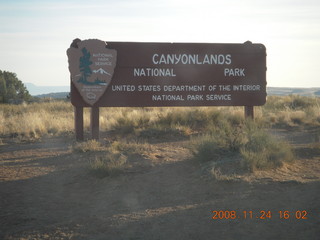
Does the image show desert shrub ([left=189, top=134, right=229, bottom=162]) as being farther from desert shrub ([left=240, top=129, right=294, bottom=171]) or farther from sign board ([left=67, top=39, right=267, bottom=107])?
sign board ([left=67, top=39, right=267, bottom=107])

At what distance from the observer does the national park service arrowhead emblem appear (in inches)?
472

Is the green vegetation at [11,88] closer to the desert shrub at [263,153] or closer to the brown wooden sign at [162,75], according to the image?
the brown wooden sign at [162,75]

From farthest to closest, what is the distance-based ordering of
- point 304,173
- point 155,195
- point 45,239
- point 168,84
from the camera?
point 168,84, point 304,173, point 155,195, point 45,239

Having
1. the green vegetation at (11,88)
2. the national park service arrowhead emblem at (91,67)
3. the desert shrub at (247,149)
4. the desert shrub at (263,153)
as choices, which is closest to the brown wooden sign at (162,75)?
the national park service arrowhead emblem at (91,67)

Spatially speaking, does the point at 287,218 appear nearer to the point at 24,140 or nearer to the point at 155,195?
the point at 155,195

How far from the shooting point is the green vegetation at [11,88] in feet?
123

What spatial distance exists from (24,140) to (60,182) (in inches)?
218

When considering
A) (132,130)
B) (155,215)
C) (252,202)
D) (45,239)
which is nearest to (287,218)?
(252,202)

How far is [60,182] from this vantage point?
26.7ft

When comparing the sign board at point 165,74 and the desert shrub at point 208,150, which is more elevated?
the sign board at point 165,74

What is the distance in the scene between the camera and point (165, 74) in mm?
12758
